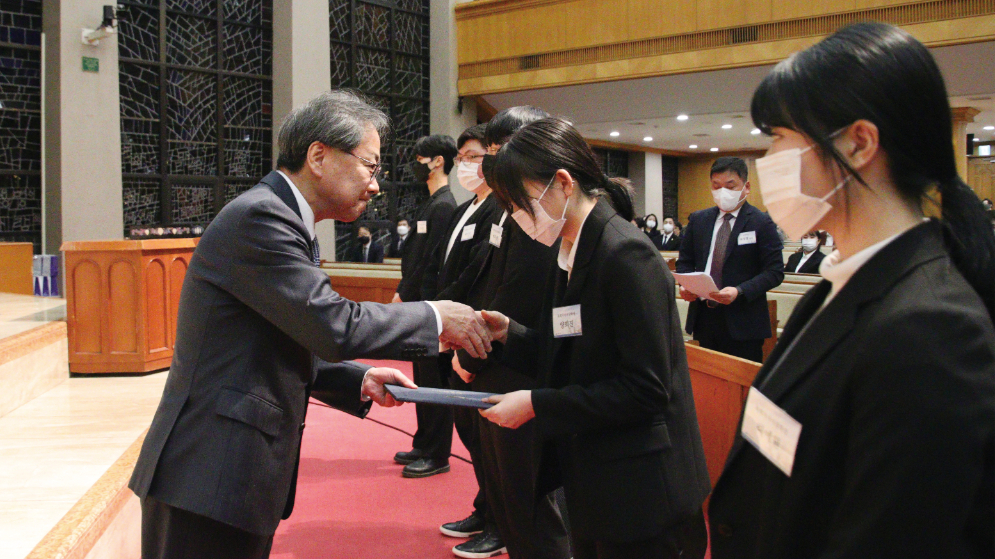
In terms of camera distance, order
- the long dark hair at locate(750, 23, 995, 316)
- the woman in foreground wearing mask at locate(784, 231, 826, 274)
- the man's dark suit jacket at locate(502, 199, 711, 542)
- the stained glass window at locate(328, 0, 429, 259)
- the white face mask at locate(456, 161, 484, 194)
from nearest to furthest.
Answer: the long dark hair at locate(750, 23, 995, 316)
the man's dark suit jacket at locate(502, 199, 711, 542)
the white face mask at locate(456, 161, 484, 194)
the woman in foreground wearing mask at locate(784, 231, 826, 274)
the stained glass window at locate(328, 0, 429, 259)

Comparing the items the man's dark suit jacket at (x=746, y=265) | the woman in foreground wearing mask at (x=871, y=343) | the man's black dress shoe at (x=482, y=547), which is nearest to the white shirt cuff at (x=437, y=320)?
the woman in foreground wearing mask at (x=871, y=343)

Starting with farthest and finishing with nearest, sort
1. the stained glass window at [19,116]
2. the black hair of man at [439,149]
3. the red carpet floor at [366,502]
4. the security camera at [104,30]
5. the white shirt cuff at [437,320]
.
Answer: the stained glass window at [19,116], the security camera at [104,30], the black hair of man at [439,149], the red carpet floor at [366,502], the white shirt cuff at [437,320]

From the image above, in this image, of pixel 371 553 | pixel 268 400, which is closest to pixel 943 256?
pixel 268 400

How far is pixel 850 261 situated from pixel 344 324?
3.12ft

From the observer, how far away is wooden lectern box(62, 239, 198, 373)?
5.09 metres

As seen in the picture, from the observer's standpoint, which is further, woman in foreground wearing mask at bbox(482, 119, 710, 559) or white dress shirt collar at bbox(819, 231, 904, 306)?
woman in foreground wearing mask at bbox(482, 119, 710, 559)

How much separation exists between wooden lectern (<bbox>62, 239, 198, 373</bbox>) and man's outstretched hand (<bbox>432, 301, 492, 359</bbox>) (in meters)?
4.01

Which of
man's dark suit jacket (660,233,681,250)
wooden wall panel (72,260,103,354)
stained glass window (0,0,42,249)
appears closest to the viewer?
wooden wall panel (72,260,103,354)

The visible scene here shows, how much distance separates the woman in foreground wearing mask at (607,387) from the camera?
1.40 metres

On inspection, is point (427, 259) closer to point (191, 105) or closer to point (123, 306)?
point (123, 306)

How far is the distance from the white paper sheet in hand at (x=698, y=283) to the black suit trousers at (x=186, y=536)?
2353 millimetres

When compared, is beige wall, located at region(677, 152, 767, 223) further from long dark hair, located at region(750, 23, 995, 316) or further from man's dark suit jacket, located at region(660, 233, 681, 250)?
long dark hair, located at region(750, 23, 995, 316)

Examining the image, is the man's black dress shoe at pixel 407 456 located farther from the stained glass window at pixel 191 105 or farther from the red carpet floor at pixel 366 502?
the stained glass window at pixel 191 105

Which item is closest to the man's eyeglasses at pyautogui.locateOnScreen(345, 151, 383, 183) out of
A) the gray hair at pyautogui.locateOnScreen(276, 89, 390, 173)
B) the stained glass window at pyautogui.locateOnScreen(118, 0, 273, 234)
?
the gray hair at pyautogui.locateOnScreen(276, 89, 390, 173)
